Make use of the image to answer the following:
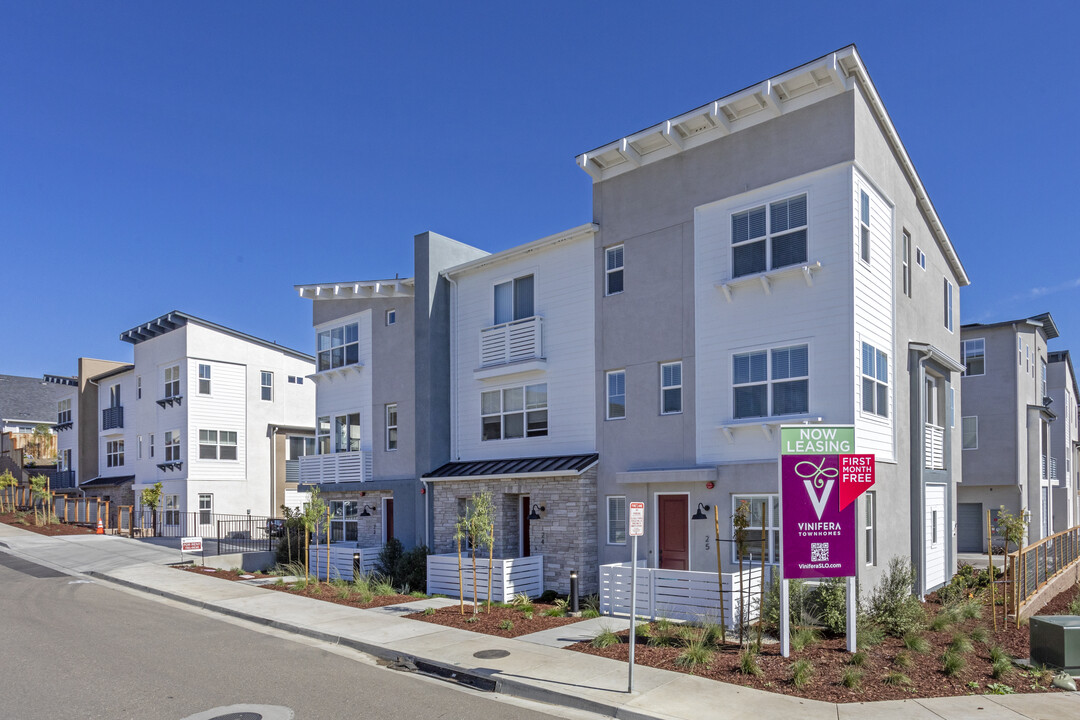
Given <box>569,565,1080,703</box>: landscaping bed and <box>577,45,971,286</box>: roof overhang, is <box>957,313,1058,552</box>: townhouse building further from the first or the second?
<box>569,565,1080,703</box>: landscaping bed

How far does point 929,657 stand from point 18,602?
62.1 ft

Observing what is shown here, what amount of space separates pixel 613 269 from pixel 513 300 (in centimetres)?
364

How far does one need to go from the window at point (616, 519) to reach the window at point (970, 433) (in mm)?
19523

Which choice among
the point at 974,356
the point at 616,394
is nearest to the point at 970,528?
the point at 974,356

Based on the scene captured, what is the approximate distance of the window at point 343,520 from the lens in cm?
2606

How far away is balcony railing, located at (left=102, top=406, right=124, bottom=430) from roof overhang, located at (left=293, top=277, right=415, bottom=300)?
21507 millimetres

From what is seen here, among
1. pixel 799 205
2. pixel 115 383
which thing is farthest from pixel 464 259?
pixel 115 383

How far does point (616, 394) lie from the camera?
19203mm

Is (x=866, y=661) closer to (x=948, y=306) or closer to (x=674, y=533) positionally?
(x=674, y=533)

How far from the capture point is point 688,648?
12.3 meters

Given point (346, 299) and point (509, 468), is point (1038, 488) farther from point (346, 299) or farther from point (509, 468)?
point (346, 299)

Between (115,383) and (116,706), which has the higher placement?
(115,383)

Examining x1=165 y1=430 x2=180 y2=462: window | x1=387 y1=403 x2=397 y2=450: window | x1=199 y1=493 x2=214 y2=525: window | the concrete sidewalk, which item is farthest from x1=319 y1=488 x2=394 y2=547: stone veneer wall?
x1=165 y1=430 x2=180 y2=462: window

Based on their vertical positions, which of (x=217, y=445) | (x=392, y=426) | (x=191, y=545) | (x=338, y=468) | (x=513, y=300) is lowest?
(x=191, y=545)
